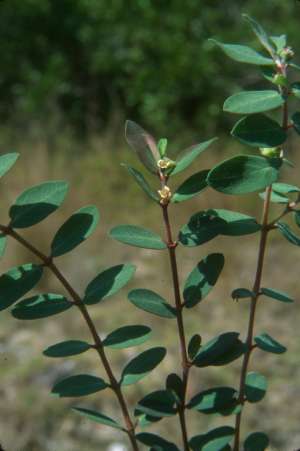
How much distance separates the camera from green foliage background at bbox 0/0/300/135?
751cm

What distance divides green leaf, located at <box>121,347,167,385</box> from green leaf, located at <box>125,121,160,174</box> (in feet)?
0.64

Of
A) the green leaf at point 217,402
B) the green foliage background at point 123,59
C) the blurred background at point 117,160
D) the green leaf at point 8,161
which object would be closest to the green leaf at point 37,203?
the green leaf at point 8,161

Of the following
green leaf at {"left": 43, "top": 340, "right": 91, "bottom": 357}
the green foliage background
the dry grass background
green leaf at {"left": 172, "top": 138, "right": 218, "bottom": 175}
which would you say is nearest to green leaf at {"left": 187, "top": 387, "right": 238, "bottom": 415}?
green leaf at {"left": 43, "top": 340, "right": 91, "bottom": 357}

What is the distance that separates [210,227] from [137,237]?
0.08 meters

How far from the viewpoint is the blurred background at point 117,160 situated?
4.09 m

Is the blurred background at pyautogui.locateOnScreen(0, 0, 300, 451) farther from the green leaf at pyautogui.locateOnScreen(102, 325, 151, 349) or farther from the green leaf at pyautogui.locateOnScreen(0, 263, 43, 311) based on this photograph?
the green leaf at pyautogui.locateOnScreen(0, 263, 43, 311)

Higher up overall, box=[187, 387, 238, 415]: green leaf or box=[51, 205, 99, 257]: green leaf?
box=[51, 205, 99, 257]: green leaf

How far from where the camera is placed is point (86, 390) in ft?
3.24

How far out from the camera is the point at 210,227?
2.97ft

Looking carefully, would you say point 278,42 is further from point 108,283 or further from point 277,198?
point 108,283

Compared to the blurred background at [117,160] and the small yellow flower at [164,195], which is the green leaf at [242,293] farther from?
the blurred background at [117,160]

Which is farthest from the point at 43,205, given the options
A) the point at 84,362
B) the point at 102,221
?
the point at 102,221

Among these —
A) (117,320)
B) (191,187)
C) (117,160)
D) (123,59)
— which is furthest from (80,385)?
(123,59)

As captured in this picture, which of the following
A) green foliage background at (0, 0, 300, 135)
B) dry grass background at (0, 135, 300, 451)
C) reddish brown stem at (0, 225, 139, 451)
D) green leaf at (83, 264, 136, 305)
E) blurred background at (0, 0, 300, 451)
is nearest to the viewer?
reddish brown stem at (0, 225, 139, 451)
